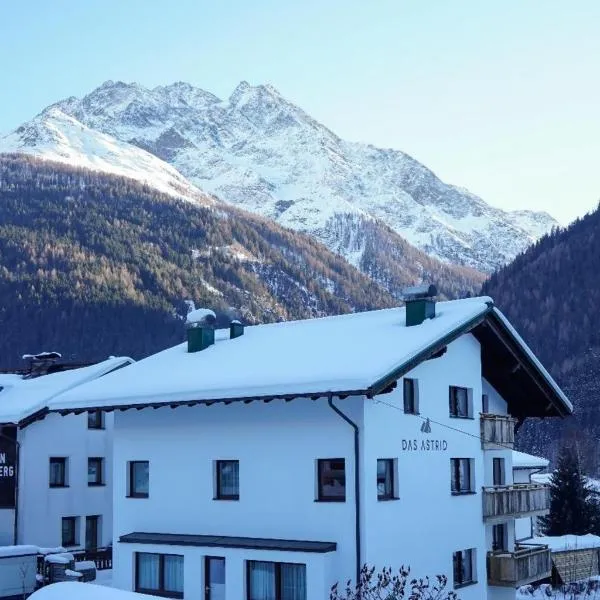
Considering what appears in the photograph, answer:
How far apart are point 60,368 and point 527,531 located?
24746mm

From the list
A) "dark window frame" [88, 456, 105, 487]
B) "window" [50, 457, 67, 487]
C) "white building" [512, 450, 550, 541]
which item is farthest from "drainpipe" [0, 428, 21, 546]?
"white building" [512, 450, 550, 541]

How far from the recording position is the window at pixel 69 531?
131 ft

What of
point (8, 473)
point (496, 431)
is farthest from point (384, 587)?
point (8, 473)

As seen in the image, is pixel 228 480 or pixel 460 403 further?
pixel 460 403

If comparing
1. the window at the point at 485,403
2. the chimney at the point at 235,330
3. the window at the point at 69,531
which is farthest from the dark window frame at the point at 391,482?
the window at the point at 69,531

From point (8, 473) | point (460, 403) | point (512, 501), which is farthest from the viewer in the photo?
point (8, 473)

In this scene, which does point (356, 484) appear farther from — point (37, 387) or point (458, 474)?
point (37, 387)

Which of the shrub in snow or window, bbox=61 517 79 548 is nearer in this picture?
the shrub in snow

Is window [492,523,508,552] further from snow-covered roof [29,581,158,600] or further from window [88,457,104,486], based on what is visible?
snow-covered roof [29,581,158,600]

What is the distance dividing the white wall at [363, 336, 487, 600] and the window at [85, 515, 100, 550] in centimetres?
1838

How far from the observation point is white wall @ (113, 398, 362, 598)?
2466 centimetres

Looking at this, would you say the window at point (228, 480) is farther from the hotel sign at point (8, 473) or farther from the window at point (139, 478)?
the hotel sign at point (8, 473)

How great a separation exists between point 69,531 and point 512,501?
1885 centimetres

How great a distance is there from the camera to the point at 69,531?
40.0 m
